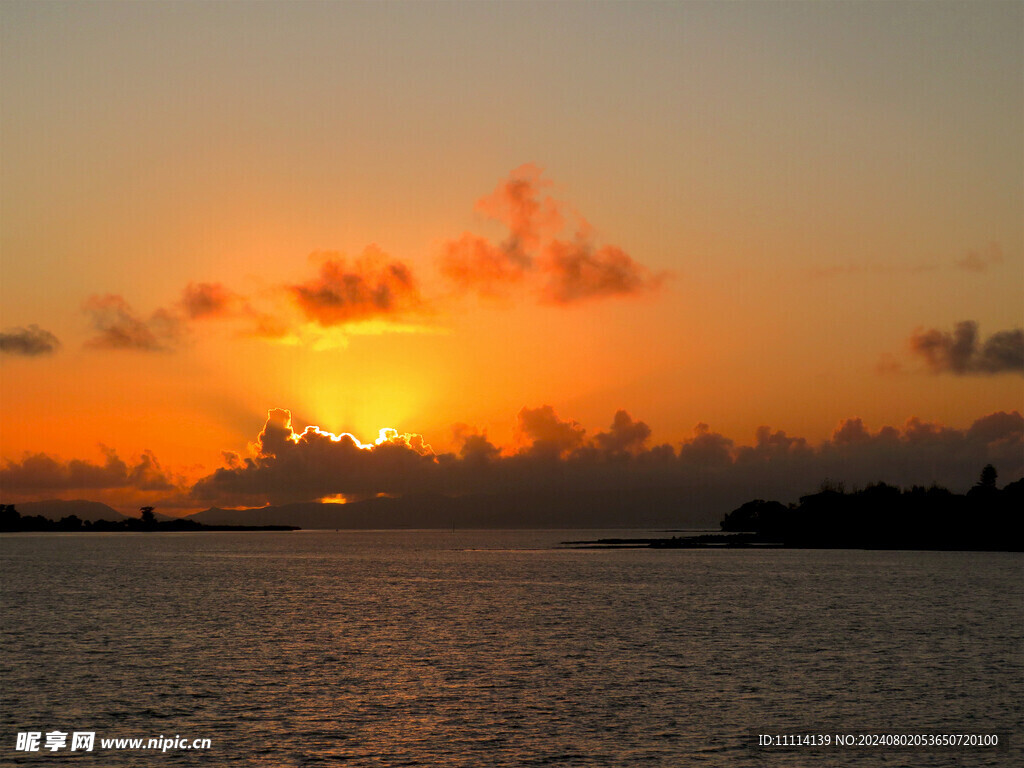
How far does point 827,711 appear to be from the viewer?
4772cm

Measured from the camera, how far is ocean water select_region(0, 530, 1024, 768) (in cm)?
4062

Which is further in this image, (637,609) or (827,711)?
(637,609)

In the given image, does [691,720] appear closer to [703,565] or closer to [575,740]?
[575,740]

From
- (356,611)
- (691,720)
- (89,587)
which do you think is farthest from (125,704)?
(89,587)

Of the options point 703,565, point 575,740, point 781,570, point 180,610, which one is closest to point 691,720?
point 575,740

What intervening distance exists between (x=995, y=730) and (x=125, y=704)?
40559mm

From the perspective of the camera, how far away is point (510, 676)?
5712 centimetres

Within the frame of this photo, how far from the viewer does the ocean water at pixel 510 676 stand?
1599 inches

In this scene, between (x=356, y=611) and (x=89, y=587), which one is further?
(x=89, y=587)

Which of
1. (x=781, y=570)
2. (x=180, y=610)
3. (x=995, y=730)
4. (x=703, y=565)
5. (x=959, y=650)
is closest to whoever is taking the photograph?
(x=995, y=730)

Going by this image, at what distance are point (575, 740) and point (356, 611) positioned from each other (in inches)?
2307

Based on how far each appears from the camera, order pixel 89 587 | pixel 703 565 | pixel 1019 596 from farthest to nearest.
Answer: pixel 703 565 < pixel 89 587 < pixel 1019 596

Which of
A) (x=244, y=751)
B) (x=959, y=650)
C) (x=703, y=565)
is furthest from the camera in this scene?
(x=703, y=565)

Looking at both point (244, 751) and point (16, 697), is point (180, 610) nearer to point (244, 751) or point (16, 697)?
point (16, 697)
